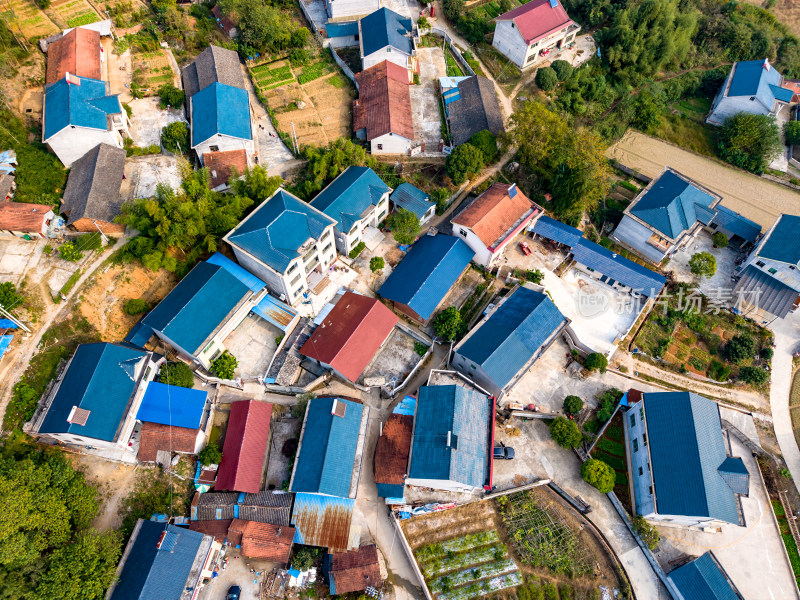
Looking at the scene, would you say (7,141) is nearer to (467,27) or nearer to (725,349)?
(467,27)

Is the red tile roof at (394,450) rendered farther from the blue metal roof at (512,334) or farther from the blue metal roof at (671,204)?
the blue metal roof at (671,204)

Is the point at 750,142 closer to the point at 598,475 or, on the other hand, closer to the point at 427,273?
the point at 427,273

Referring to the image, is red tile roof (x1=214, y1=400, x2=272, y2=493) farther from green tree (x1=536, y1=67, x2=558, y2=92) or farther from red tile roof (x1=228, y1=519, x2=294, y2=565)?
green tree (x1=536, y1=67, x2=558, y2=92)

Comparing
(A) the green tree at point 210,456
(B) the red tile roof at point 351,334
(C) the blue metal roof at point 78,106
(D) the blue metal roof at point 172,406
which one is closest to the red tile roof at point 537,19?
(B) the red tile roof at point 351,334

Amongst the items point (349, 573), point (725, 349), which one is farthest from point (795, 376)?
point (349, 573)

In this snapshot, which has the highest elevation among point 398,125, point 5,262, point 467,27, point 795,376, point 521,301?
point 467,27
